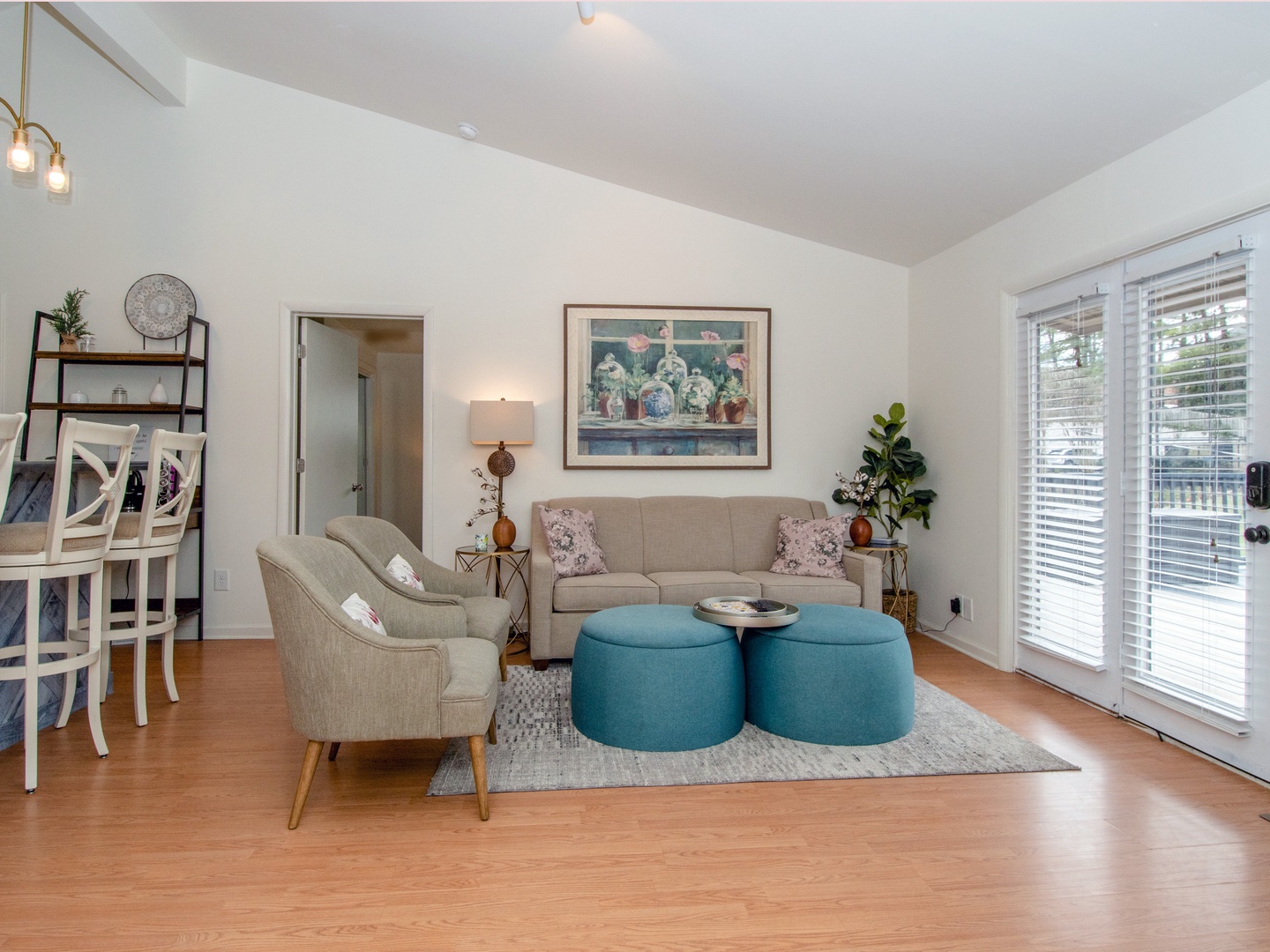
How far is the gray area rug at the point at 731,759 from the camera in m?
2.53

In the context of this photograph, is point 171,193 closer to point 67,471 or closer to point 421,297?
point 421,297

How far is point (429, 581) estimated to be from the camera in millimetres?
3592

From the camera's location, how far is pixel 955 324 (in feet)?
14.6

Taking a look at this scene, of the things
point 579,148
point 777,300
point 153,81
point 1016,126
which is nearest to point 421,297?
point 579,148

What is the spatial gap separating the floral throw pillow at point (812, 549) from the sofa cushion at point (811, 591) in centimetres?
16

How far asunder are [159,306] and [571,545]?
2.93 meters

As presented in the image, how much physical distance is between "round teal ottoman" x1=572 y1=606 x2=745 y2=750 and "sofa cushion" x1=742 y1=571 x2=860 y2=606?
112cm

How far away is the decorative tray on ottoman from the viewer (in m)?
2.88

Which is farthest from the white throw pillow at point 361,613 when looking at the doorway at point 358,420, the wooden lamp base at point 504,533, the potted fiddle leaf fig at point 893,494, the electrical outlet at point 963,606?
the electrical outlet at point 963,606

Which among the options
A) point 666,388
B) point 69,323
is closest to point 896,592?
point 666,388

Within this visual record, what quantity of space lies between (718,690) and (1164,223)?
8.22ft

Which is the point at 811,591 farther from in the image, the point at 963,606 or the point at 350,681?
the point at 350,681

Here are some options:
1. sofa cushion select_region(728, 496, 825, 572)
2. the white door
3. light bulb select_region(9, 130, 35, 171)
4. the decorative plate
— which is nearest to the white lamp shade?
the white door

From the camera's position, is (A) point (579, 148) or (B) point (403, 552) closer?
(B) point (403, 552)
